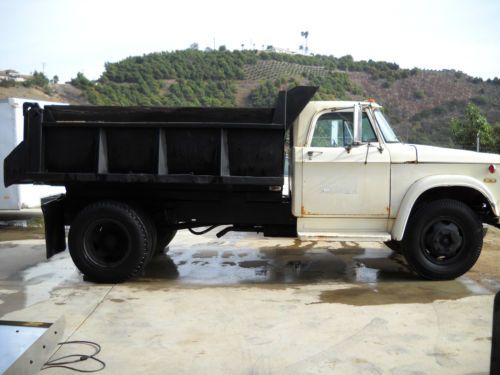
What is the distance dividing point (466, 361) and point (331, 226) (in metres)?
2.50

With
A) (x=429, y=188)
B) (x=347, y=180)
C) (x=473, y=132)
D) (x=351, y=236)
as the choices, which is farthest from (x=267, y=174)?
(x=473, y=132)

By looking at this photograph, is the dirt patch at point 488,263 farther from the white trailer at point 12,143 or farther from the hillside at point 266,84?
the hillside at point 266,84

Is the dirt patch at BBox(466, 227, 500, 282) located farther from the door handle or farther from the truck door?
the door handle

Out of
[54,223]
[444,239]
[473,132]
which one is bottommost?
[444,239]

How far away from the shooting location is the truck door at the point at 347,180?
5.80 m

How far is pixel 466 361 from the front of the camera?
12.1ft

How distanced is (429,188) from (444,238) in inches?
25.1

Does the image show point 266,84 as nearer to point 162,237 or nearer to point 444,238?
point 162,237

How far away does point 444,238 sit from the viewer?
19.0 ft

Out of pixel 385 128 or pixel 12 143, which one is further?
pixel 12 143

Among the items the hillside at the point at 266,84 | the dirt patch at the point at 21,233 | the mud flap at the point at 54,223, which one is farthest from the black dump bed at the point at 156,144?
the hillside at the point at 266,84

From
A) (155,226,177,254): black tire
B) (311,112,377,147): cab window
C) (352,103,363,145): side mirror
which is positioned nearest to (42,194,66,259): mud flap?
(155,226,177,254): black tire

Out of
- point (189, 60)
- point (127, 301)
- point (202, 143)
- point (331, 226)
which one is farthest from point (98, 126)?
point (189, 60)

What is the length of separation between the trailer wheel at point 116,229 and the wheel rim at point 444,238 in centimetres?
331
